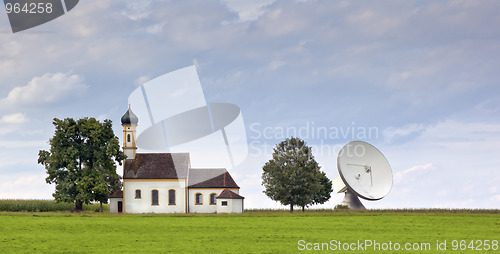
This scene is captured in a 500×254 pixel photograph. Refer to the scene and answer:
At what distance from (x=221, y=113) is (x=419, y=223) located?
2074 cm

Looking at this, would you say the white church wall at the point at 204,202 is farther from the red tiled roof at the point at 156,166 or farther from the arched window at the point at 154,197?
the arched window at the point at 154,197

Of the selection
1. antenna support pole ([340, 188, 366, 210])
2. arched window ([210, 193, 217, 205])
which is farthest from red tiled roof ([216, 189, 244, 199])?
antenna support pole ([340, 188, 366, 210])

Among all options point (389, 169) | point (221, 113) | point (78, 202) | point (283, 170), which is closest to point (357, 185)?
point (389, 169)

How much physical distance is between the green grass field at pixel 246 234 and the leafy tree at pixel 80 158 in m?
9.64

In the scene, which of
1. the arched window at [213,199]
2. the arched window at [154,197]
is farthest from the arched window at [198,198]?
the arched window at [154,197]

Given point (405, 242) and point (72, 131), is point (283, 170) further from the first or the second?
point (405, 242)

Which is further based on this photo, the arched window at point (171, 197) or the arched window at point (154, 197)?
the arched window at point (171, 197)

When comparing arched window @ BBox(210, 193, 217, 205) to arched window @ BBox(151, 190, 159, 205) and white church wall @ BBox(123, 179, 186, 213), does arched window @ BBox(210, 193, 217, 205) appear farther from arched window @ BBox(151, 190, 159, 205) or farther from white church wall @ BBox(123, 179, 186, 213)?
arched window @ BBox(151, 190, 159, 205)

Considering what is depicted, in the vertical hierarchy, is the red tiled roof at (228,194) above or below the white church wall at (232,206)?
above

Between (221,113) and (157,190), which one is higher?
(221,113)

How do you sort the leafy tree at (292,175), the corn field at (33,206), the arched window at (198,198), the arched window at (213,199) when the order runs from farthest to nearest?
the arched window at (198,198) → the arched window at (213,199) → the corn field at (33,206) → the leafy tree at (292,175)

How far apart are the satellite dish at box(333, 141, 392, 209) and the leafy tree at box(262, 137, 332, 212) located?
6.31 meters

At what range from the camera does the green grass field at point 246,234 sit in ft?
126

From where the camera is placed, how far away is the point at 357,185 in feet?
235
